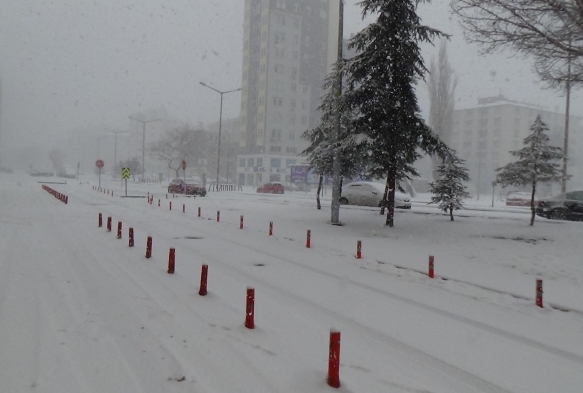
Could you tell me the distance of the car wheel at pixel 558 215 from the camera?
19561 millimetres

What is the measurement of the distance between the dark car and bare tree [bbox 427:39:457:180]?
30.7m

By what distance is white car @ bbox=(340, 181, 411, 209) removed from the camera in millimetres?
24859

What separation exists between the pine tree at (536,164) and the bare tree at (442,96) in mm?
34771

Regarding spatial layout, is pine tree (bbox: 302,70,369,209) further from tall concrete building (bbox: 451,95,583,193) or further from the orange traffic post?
tall concrete building (bbox: 451,95,583,193)

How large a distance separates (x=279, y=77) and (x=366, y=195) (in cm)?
5240

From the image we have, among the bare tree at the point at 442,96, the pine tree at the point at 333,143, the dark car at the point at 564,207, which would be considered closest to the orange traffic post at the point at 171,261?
the pine tree at the point at 333,143

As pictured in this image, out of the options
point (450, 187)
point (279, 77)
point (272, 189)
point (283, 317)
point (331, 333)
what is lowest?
point (283, 317)

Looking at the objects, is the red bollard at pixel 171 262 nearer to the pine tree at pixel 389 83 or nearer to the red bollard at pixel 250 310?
the red bollard at pixel 250 310

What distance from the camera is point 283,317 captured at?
603 centimetres

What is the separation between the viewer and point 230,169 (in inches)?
3479

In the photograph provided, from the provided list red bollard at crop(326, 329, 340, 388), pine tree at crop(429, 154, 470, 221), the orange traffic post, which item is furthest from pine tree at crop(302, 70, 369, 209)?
red bollard at crop(326, 329, 340, 388)

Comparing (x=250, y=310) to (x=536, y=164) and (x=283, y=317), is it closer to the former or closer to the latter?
(x=283, y=317)

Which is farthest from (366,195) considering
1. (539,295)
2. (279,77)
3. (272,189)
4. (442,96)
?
(279,77)

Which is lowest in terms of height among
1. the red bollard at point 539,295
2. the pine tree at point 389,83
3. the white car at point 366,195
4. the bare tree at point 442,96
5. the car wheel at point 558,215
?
the red bollard at point 539,295
